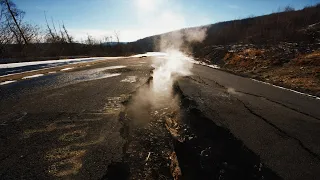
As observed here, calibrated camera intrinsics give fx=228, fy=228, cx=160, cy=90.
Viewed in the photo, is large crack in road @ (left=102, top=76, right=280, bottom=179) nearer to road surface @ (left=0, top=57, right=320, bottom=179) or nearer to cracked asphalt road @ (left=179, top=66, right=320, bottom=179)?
road surface @ (left=0, top=57, right=320, bottom=179)

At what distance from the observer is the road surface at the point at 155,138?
9.42ft

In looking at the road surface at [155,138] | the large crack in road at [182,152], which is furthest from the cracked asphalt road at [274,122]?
the large crack in road at [182,152]

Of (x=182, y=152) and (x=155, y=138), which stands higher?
(x=155, y=138)

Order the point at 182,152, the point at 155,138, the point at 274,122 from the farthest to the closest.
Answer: the point at 274,122
the point at 155,138
the point at 182,152

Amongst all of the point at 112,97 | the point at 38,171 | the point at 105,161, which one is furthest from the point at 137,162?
the point at 112,97

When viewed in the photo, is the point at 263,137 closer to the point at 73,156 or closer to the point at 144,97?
the point at 73,156

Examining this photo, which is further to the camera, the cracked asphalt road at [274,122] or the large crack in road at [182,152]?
the cracked asphalt road at [274,122]

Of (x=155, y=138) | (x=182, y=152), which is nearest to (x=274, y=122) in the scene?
(x=182, y=152)

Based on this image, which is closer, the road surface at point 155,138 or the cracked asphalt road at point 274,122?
the road surface at point 155,138

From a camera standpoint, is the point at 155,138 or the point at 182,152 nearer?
the point at 182,152

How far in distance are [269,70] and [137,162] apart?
11903mm

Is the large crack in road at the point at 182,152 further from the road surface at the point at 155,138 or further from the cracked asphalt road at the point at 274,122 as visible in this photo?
the cracked asphalt road at the point at 274,122

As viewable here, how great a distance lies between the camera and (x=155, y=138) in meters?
3.85

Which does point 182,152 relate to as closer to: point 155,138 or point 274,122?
point 155,138
